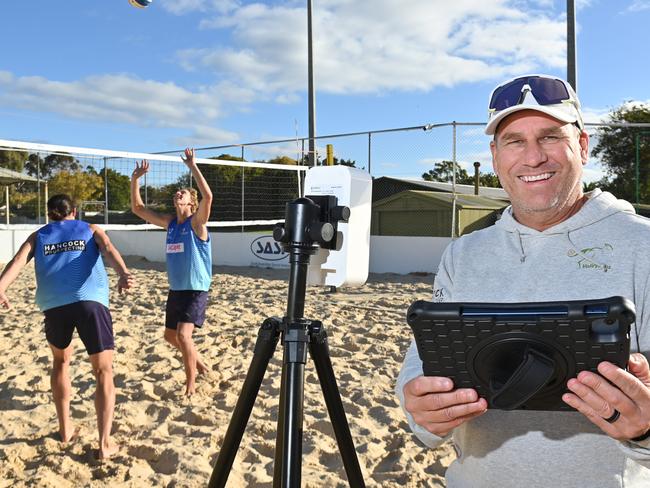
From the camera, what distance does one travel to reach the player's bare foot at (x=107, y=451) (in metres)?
3.23

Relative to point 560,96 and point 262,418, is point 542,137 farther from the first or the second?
point 262,418

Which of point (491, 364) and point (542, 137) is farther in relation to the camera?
point (542, 137)

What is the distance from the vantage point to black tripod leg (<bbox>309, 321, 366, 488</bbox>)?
1.64 metres

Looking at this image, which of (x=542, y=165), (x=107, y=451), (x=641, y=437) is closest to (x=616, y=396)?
(x=641, y=437)

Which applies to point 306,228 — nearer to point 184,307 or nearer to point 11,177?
point 184,307

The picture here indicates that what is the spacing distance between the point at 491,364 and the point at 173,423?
3082 millimetres

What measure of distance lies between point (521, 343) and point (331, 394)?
817 millimetres

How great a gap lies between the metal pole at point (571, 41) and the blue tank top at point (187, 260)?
7425 mm

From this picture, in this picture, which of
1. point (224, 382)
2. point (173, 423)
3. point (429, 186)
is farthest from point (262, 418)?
point (429, 186)

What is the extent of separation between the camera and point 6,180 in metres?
17.5

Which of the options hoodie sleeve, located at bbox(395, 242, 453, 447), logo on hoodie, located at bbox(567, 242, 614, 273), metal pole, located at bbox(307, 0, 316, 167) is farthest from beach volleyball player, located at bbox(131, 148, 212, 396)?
metal pole, located at bbox(307, 0, 316, 167)

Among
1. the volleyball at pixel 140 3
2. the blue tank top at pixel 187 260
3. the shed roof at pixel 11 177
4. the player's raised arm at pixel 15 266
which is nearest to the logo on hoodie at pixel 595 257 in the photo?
the player's raised arm at pixel 15 266

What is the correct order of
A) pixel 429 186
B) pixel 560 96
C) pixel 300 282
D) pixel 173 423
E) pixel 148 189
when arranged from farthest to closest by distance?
pixel 429 186
pixel 148 189
pixel 173 423
pixel 300 282
pixel 560 96

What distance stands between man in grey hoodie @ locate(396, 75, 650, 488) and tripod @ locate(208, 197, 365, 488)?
0.29 meters
